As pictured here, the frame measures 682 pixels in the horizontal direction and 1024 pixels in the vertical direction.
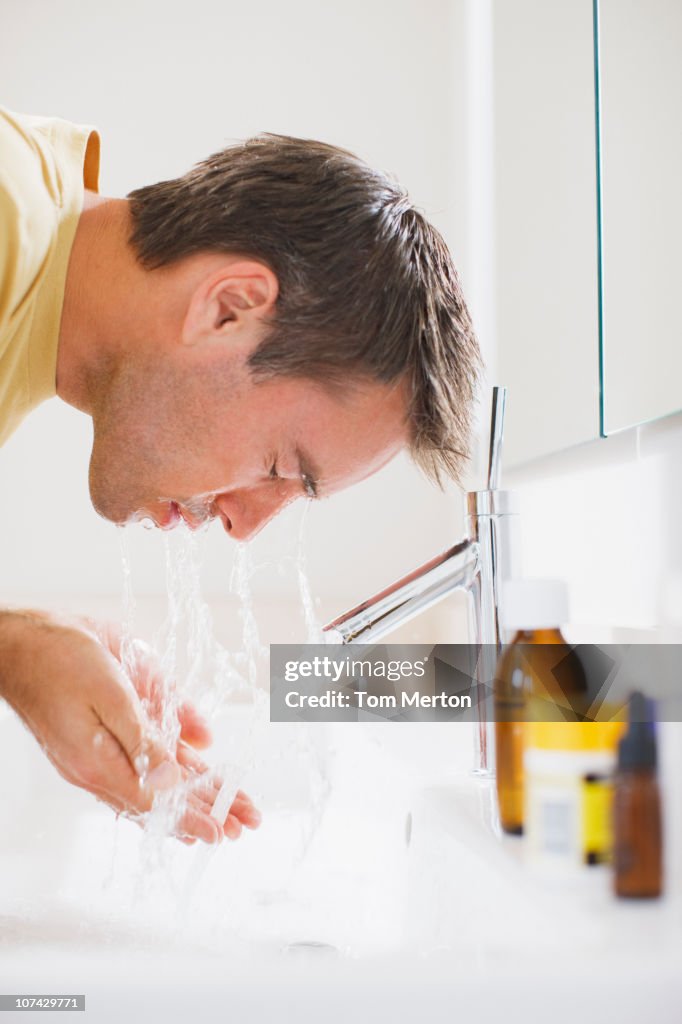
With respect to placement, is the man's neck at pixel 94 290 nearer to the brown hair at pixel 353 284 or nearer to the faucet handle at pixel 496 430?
the brown hair at pixel 353 284

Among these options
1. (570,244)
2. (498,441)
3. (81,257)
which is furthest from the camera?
(570,244)

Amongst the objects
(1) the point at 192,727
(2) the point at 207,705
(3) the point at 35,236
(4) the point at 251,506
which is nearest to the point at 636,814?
(1) the point at 192,727

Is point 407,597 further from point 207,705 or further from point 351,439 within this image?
point 207,705

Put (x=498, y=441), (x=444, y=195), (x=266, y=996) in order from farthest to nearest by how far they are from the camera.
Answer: (x=444, y=195) → (x=498, y=441) → (x=266, y=996)

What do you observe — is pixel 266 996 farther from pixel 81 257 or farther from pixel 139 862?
pixel 81 257

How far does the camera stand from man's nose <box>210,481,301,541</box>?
713 millimetres

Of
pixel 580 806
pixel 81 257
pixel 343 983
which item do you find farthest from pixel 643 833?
pixel 81 257

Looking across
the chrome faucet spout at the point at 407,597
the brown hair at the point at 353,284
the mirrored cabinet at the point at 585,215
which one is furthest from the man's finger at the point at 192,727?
the mirrored cabinet at the point at 585,215

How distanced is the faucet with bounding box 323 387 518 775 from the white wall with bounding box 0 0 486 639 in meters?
0.76

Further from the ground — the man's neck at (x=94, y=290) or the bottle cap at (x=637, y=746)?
the man's neck at (x=94, y=290)

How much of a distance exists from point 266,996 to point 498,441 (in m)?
0.33

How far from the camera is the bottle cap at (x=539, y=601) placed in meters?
0.44

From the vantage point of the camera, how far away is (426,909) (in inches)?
18.7

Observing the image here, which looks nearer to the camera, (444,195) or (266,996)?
(266,996)
